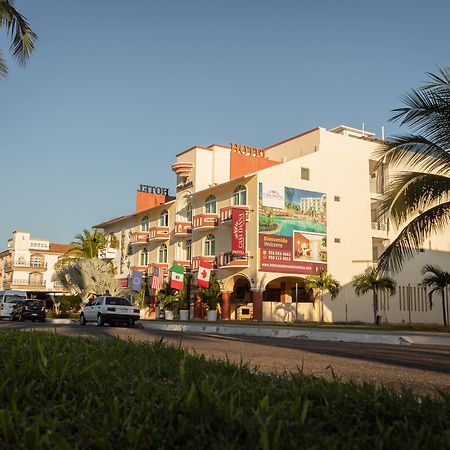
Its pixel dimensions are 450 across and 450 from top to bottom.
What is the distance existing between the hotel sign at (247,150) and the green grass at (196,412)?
1739 inches

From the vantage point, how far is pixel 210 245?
46.4 m

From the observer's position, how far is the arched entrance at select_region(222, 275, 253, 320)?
43594 millimetres

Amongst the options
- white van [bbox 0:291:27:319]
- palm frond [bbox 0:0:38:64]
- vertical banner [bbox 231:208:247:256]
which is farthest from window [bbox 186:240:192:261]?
palm frond [bbox 0:0:38:64]

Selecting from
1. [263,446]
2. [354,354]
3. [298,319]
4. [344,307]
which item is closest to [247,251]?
[298,319]

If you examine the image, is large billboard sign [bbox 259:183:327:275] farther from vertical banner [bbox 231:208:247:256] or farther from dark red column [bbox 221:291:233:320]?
dark red column [bbox 221:291:233:320]

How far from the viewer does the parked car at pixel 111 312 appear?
29.1 metres

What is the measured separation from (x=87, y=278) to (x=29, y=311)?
40.6 ft

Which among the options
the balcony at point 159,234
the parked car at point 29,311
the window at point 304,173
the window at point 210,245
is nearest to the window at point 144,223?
the balcony at point 159,234

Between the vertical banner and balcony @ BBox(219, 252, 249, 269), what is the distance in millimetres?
521

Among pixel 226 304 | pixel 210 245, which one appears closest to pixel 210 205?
pixel 210 245

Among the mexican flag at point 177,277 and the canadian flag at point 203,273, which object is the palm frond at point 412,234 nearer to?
the canadian flag at point 203,273

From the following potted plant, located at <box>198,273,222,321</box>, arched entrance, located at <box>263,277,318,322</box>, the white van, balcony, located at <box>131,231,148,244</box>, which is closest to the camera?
the white van

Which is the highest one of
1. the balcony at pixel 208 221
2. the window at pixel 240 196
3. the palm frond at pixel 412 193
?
the window at pixel 240 196

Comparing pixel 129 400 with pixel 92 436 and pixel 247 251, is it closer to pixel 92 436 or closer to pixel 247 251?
pixel 92 436
